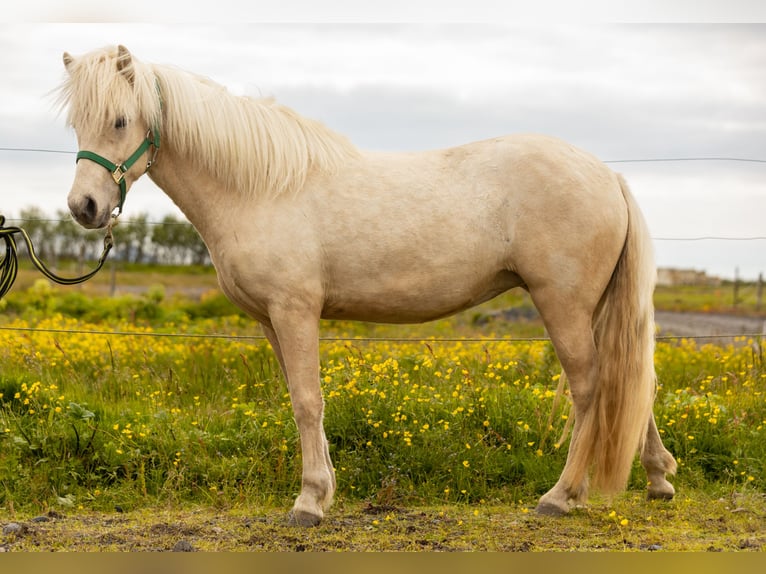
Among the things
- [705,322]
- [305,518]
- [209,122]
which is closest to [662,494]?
[305,518]

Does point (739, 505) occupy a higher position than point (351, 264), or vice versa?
point (351, 264)

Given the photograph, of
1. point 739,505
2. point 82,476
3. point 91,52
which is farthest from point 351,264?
point 739,505

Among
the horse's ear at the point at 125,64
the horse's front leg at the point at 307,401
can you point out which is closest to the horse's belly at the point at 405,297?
the horse's front leg at the point at 307,401

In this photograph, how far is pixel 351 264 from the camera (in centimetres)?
423

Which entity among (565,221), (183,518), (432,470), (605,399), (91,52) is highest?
(91,52)

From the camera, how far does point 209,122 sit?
14.1 feet

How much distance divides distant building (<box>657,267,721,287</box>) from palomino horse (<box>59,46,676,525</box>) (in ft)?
60.4

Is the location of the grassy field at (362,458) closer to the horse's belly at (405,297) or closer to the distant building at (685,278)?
the horse's belly at (405,297)

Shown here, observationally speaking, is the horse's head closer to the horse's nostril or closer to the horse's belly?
the horse's nostril

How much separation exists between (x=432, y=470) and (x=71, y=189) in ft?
8.79

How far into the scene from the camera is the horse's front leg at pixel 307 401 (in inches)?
164

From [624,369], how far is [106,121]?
3068 millimetres

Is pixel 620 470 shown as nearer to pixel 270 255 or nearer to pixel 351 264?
pixel 351 264

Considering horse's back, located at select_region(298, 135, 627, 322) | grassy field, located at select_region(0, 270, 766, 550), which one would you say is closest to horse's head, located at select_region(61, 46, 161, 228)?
horse's back, located at select_region(298, 135, 627, 322)
